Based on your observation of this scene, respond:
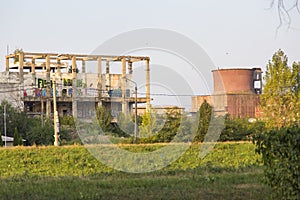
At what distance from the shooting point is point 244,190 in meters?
11.6

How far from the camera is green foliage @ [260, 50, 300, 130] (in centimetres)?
3503

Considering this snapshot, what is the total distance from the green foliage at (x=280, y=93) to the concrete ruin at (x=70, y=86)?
2070 cm

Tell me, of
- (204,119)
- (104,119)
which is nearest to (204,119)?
(204,119)

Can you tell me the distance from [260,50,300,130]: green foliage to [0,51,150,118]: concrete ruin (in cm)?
2070

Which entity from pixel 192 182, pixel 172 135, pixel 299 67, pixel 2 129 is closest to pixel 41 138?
pixel 2 129

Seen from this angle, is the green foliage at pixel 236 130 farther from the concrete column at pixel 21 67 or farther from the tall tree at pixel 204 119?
the concrete column at pixel 21 67

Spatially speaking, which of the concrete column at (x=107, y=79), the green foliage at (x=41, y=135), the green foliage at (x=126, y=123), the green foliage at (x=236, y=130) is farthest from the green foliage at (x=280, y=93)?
the concrete column at (x=107, y=79)

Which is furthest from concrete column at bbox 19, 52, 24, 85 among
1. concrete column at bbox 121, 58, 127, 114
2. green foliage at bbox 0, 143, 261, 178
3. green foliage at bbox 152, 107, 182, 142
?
green foliage at bbox 0, 143, 261, 178

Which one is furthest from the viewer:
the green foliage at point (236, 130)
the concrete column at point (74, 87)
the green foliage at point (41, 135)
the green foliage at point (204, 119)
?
the concrete column at point (74, 87)

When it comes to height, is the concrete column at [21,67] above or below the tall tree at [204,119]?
above

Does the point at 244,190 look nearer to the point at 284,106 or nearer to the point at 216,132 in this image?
the point at 284,106

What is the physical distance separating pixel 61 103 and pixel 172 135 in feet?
73.0

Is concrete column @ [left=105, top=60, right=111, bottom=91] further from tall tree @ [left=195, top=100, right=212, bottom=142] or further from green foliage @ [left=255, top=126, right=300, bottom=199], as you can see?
green foliage @ [left=255, top=126, right=300, bottom=199]

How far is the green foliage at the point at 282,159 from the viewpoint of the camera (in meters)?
8.15
